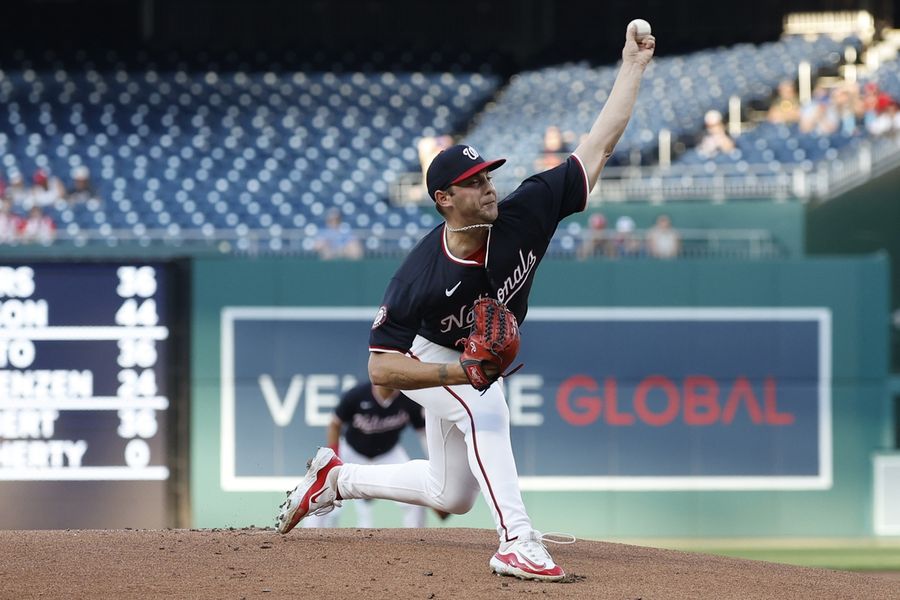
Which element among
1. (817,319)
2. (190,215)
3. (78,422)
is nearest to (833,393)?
(817,319)

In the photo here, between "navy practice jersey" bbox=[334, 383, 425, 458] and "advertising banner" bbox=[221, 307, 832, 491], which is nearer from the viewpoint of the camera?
"navy practice jersey" bbox=[334, 383, 425, 458]

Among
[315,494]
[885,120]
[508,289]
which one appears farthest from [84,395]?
[885,120]

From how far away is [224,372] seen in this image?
32.0 feet

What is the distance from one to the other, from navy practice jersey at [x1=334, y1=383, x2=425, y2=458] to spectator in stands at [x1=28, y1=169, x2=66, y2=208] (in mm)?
7000

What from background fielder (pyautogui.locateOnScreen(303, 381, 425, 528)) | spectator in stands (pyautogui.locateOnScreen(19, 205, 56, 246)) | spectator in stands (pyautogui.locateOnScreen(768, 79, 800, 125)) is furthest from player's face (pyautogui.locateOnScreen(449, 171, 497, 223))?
spectator in stands (pyautogui.locateOnScreen(768, 79, 800, 125))

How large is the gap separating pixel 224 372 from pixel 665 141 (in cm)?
756

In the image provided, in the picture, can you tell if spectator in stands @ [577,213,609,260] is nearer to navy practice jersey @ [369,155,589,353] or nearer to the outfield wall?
the outfield wall

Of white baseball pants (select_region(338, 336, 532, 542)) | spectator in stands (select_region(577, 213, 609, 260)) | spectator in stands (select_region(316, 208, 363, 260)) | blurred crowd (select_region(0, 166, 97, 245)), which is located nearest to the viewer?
white baseball pants (select_region(338, 336, 532, 542))

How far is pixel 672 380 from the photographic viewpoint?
996cm

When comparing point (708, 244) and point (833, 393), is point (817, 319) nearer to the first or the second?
point (833, 393)

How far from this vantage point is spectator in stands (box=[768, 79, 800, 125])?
1634 centimetres

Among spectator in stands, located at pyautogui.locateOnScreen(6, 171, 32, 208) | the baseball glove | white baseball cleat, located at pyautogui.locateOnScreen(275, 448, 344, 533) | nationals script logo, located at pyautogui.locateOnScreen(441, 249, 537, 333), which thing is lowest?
white baseball cleat, located at pyautogui.locateOnScreen(275, 448, 344, 533)

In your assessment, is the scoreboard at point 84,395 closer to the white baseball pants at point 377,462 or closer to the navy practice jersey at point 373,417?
the white baseball pants at point 377,462

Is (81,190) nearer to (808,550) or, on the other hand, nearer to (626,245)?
(626,245)
